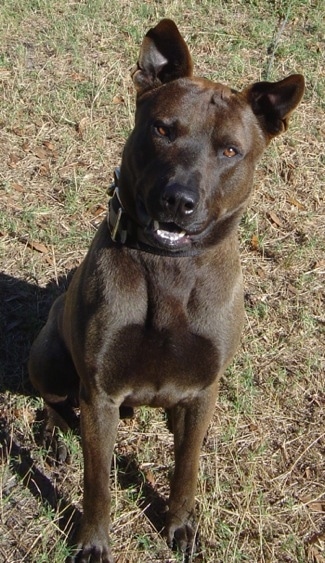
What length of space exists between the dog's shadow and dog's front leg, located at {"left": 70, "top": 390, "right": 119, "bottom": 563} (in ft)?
0.53

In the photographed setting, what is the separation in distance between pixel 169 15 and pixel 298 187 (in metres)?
2.04

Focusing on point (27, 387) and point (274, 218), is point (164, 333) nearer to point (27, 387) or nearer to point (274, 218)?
point (27, 387)

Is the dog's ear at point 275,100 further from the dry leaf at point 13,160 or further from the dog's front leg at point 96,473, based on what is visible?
the dry leaf at point 13,160

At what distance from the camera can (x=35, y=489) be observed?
3.94m

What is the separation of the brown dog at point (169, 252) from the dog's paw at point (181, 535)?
492mm

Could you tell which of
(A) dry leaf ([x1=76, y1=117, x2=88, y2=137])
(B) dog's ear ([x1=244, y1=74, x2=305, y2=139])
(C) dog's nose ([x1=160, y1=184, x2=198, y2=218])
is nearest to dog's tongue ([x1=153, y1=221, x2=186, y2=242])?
(C) dog's nose ([x1=160, y1=184, x2=198, y2=218])

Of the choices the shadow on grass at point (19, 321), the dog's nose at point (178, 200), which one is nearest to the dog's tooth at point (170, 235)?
the dog's nose at point (178, 200)

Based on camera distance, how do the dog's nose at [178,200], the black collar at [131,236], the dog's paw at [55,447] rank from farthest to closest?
1. the dog's paw at [55,447]
2. the black collar at [131,236]
3. the dog's nose at [178,200]

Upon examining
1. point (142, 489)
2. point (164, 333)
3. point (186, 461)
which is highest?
point (164, 333)

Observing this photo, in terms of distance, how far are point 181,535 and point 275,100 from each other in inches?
76.4

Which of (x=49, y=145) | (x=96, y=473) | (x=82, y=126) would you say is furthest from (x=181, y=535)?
(x=82, y=126)

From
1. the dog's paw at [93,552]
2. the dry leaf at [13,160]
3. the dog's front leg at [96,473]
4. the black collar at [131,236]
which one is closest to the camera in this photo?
the black collar at [131,236]

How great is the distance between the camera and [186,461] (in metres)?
3.66

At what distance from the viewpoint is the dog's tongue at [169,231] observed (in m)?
3.12
